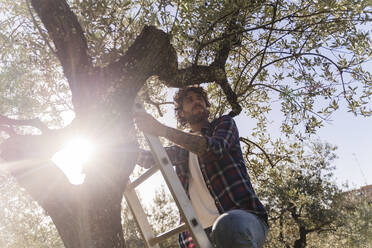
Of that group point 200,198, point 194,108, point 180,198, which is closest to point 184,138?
point 180,198

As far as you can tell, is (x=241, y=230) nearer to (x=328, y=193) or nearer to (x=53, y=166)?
(x=53, y=166)

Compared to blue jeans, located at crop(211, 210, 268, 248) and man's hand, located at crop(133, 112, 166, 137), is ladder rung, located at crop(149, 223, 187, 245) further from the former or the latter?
man's hand, located at crop(133, 112, 166, 137)

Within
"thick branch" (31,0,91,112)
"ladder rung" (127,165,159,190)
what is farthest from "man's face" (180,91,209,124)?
"thick branch" (31,0,91,112)

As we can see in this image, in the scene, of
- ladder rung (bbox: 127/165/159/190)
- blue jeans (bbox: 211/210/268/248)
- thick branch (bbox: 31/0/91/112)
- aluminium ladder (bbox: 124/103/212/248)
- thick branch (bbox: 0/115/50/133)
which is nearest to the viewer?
blue jeans (bbox: 211/210/268/248)

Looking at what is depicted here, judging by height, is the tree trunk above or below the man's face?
below

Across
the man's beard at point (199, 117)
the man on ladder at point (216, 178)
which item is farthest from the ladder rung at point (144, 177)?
the man's beard at point (199, 117)

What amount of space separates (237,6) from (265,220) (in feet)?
11.2

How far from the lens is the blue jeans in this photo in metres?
2.62

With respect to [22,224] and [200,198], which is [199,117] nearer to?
[200,198]

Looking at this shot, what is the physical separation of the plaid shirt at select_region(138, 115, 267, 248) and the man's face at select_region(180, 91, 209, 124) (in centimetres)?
34

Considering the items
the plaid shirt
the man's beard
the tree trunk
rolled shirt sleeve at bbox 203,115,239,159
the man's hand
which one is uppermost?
the man's beard

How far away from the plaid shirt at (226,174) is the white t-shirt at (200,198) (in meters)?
0.11

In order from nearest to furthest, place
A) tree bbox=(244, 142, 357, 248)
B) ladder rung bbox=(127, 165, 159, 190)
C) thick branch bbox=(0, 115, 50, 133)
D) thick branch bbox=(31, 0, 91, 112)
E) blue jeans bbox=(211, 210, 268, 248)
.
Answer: blue jeans bbox=(211, 210, 268, 248) < ladder rung bbox=(127, 165, 159, 190) < thick branch bbox=(0, 115, 50, 133) < thick branch bbox=(31, 0, 91, 112) < tree bbox=(244, 142, 357, 248)

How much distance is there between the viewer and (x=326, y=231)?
23.0 metres
